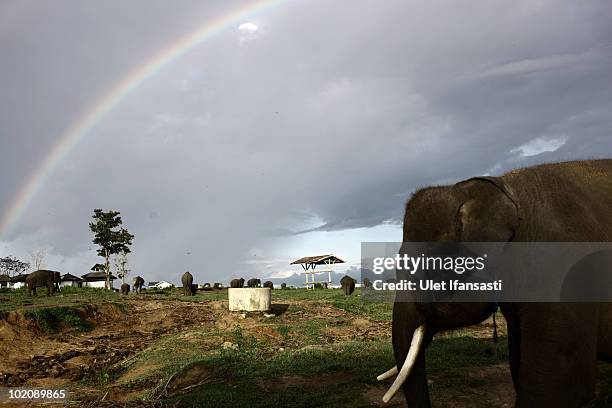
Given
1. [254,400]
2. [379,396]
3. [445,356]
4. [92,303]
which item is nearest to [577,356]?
[379,396]

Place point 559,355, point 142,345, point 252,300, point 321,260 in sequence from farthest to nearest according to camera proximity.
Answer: point 321,260 → point 252,300 → point 142,345 → point 559,355

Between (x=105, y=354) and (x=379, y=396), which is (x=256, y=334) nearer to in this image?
(x=105, y=354)

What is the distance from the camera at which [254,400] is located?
793 centimetres

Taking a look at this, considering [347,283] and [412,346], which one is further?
[347,283]

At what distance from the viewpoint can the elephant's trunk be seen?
3.84 m

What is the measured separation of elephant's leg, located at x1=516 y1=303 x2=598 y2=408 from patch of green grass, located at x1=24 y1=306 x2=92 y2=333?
56.0ft

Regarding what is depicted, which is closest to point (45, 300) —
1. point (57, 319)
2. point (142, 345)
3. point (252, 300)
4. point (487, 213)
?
point (57, 319)

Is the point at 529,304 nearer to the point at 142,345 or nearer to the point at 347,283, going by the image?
the point at 142,345

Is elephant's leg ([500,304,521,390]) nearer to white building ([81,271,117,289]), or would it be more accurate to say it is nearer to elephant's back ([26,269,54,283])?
elephant's back ([26,269,54,283])

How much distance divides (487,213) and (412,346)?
1.22 metres

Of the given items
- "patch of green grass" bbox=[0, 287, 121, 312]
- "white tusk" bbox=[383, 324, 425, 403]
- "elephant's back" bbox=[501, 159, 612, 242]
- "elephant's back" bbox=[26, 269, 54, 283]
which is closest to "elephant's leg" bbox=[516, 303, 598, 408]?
"elephant's back" bbox=[501, 159, 612, 242]

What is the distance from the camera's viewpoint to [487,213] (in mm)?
3549

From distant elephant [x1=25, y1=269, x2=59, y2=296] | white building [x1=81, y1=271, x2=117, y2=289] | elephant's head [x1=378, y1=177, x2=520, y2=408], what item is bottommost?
white building [x1=81, y1=271, x2=117, y2=289]

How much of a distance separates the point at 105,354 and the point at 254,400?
806cm
